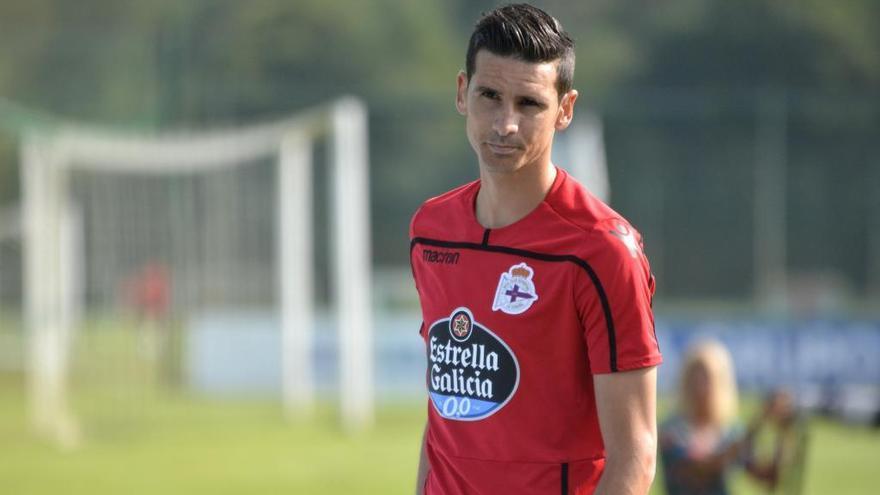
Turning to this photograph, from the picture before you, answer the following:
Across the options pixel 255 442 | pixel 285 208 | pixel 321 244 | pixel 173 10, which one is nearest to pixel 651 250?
pixel 321 244

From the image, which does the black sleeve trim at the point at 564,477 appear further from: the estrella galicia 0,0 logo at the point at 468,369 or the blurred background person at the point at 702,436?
the blurred background person at the point at 702,436

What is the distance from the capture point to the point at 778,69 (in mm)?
27156

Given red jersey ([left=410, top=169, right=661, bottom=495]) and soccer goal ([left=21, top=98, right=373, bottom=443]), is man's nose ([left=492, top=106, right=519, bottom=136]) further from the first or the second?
soccer goal ([left=21, top=98, right=373, bottom=443])

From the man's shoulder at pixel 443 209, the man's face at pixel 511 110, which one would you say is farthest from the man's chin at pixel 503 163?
the man's shoulder at pixel 443 209

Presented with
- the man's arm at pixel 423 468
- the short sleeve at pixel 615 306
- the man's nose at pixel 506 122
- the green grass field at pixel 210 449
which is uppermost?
the man's nose at pixel 506 122

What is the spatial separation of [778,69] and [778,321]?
28.7ft

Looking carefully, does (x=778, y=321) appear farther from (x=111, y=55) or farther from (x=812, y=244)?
(x=111, y=55)

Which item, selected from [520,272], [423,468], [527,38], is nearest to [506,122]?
[527,38]

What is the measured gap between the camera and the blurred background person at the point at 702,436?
6293 mm

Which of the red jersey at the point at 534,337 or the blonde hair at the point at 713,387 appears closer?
the red jersey at the point at 534,337

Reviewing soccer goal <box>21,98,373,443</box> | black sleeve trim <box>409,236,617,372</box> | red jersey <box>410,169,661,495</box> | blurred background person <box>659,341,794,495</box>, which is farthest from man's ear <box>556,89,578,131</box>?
soccer goal <box>21,98,373,443</box>

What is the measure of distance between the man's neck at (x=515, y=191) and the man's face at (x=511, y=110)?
3 centimetres

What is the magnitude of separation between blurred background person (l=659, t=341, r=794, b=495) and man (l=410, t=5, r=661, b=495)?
3.28 metres

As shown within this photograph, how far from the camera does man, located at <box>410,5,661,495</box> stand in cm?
289
